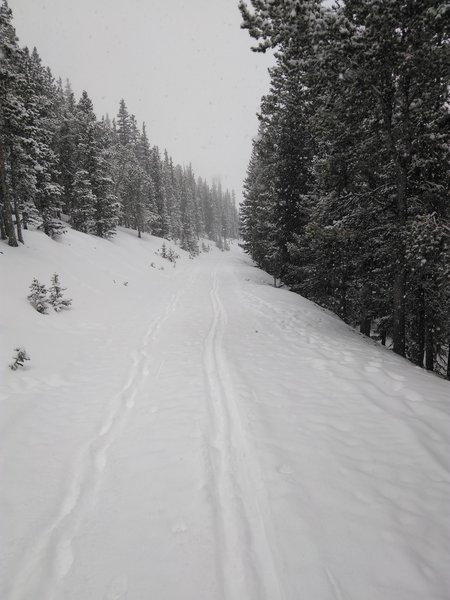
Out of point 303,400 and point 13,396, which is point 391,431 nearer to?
point 303,400

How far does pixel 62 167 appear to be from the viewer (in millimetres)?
34406

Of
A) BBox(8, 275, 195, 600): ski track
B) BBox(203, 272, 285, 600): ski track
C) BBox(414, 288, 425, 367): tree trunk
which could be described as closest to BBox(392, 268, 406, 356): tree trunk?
BBox(414, 288, 425, 367): tree trunk

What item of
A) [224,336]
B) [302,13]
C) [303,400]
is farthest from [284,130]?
[303,400]

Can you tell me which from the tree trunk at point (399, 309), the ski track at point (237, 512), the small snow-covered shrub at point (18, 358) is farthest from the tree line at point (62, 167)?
the tree trunk at point (399, 309)

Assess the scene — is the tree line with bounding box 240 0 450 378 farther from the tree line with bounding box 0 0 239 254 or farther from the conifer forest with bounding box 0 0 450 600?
the tree line with bounding box 0 0 239 254

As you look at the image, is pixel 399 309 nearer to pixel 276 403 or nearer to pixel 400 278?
pixel 400 278

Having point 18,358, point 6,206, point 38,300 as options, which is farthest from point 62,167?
point 18,358

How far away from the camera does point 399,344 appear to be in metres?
9.65

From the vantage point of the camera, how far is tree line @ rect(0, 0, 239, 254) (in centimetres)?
1562

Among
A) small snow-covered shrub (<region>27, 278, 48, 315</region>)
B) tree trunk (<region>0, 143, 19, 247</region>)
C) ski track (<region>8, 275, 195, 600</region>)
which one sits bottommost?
ski track (<region>8, 275, 195, 600</region>)

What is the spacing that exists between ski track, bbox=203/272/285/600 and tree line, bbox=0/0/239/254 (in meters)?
16.1

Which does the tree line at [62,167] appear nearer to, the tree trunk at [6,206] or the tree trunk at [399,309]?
the tree trunk at [6,206]

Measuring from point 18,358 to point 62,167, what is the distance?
35087 mm

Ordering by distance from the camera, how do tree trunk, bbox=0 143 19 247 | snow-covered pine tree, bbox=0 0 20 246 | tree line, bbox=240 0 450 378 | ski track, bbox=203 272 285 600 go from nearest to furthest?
ski track, bbox=203 272 285 600 < tree line, bbox=240 0 450 378 < snow-covered pine tree, bbox=0 0 20 246 < tree trunk, bbox=0 143 19 247
